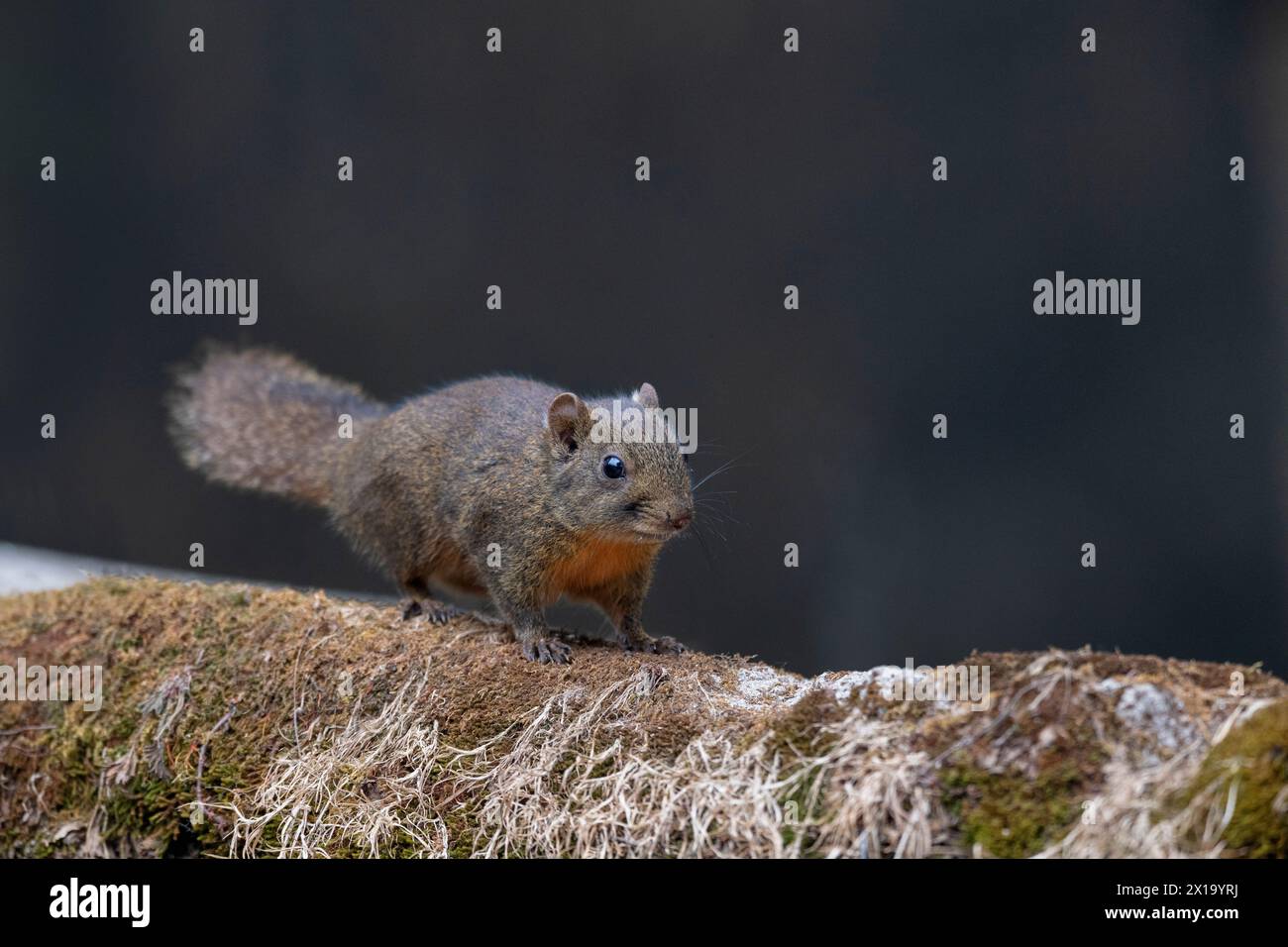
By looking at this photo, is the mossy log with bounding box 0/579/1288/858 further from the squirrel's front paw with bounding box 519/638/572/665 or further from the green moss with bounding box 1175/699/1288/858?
the squirrel's front paw with bounding box 519/638/572/665

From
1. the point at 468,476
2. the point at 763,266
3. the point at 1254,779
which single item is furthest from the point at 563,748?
the point at 763,266

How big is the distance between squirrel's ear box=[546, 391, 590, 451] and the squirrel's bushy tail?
5.88 ft

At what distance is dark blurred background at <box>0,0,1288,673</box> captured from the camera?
23.9 feet

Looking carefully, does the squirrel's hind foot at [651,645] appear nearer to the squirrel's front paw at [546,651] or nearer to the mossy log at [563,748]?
the mossy log at [563,748]

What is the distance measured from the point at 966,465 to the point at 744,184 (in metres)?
2.52

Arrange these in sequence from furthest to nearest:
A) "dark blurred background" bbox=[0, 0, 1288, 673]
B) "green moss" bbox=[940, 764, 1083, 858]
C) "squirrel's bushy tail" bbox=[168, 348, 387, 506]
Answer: "dark blurred background" bbox=[0, 0, 1288, 673], "squirrel's bushy tail" bbox=[168, 348, 387, 506], "green moss" bbox=[940, 764, 1083, 858]

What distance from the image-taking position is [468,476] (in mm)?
5105

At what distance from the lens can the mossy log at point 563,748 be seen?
8.83 ft

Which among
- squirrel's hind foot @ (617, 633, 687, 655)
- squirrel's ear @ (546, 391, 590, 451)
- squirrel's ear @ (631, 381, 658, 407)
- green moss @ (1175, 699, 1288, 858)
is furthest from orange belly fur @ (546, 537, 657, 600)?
green moss @ (1175, 699, 1288, 858)

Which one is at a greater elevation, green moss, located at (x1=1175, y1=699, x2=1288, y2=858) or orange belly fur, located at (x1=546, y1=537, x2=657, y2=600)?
orange belly fur, located at (x1=546, y1=537, x2=657, y2=600)

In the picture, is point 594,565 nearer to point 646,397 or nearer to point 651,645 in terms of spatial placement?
point 651,645

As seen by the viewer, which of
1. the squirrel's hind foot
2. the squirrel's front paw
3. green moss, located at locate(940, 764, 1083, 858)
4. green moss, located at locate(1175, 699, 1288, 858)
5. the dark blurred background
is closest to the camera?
green moss, located at locate(1175, 699, 1288, 858)
